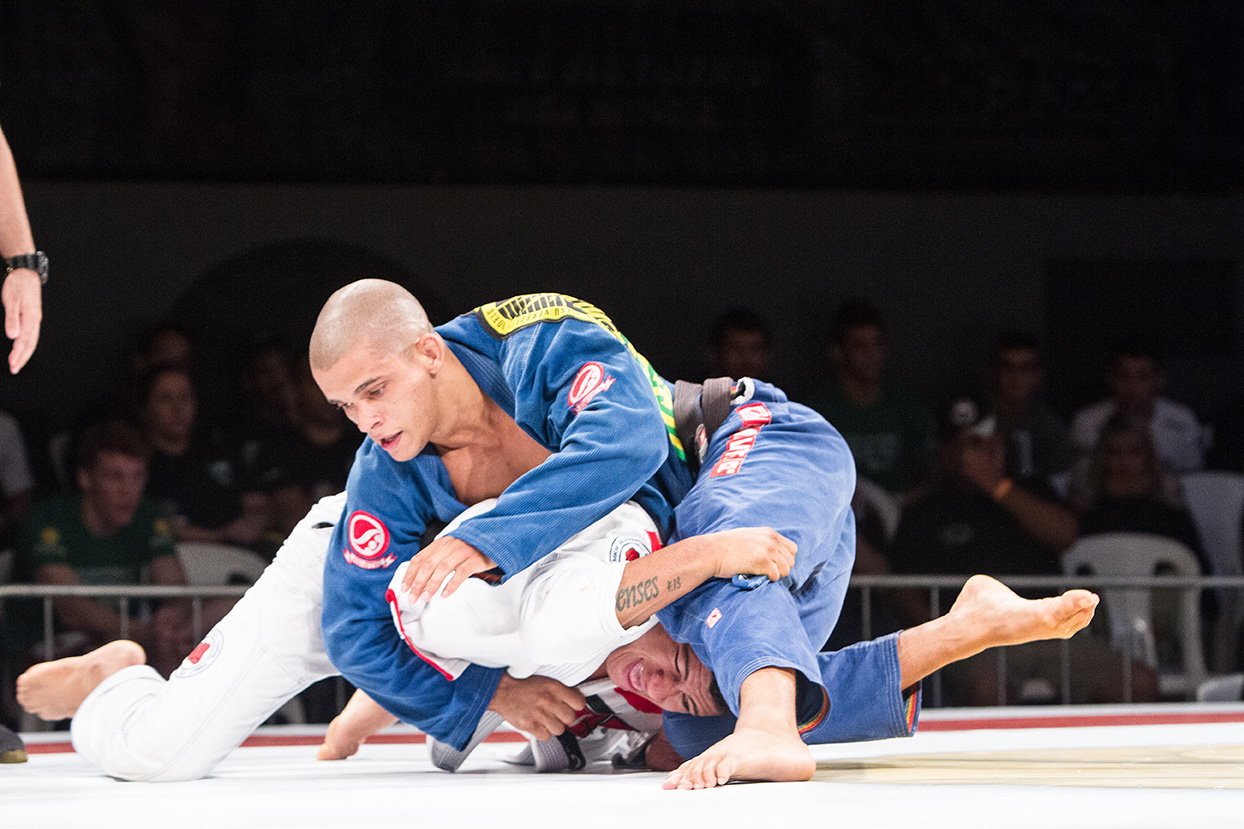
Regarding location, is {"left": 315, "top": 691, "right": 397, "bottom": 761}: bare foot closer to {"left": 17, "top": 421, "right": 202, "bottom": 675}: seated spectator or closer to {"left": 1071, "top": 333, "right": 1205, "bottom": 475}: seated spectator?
{"left": 17, "top": 421, "right": 202, "bottom": 675}: seated spectator

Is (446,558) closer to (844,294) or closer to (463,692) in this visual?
(463,692)

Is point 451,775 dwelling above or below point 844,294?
below

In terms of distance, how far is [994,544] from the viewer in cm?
388

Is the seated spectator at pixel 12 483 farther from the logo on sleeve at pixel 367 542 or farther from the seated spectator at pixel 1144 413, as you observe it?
the seated spectator at pixel 1144 413

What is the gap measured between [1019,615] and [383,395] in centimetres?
89

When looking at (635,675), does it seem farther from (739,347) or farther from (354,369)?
(739,347)

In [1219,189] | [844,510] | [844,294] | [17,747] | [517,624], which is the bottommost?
[17,747]

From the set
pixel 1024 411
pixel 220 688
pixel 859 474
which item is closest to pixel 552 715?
pixel 220 688

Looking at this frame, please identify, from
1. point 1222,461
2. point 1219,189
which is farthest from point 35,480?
point 1219,189

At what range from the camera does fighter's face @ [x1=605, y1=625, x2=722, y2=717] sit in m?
1.85

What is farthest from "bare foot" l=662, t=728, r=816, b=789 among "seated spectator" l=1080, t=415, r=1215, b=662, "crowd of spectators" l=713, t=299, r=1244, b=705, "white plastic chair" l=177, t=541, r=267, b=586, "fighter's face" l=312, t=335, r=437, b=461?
"seated spectator" l=1080, t=415, r=1215, b=662

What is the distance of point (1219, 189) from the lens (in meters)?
4.95

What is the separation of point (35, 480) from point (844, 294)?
267 centimetres

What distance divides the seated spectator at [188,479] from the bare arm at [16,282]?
171 centimetres
